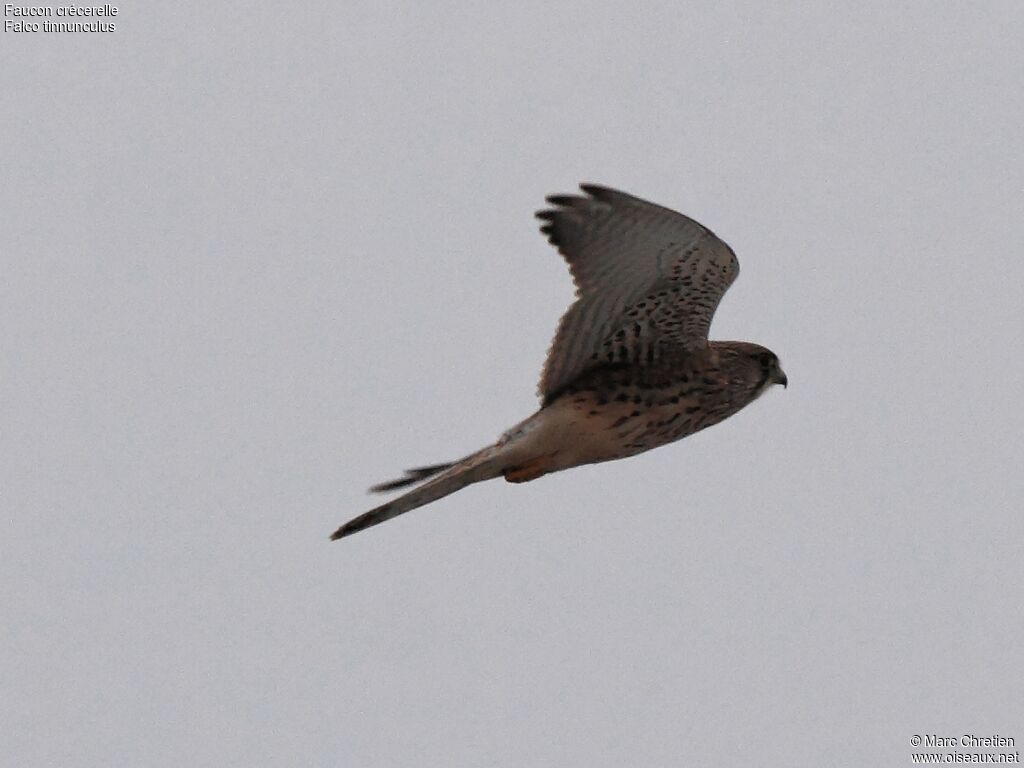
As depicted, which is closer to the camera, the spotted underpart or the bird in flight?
the bird in flight

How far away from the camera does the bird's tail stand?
8586 mm

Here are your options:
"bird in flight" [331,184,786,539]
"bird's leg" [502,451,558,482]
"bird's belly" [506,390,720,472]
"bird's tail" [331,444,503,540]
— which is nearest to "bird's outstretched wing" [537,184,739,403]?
"bird in flight" [331,184,786,539]

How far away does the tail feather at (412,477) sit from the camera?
8.84 m

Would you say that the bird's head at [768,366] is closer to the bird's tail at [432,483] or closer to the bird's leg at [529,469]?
the bird's leg at [529,469]

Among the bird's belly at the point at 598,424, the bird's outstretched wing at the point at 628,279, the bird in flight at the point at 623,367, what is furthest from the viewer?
the bird's belly at the point at 598,424

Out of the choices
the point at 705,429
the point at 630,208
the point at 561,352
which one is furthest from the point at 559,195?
the point at 705,429

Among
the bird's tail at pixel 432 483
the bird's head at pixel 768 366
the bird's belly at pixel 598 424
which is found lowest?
the bird's tail at pixel 432 483

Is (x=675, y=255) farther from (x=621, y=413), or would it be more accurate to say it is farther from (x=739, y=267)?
(x=621, y=413)

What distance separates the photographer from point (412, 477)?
8.90 m

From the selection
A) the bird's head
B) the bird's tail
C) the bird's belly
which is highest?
the bird's head

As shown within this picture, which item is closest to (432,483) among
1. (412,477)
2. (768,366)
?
(412,477)

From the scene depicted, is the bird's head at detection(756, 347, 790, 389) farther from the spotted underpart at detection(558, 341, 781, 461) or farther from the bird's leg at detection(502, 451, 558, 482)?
the bird's leg at detection(502, 451, 558, 482)

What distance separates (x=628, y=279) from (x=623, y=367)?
579 mm

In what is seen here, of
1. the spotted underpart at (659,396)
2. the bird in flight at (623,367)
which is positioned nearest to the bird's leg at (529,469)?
the bird in flight at (623,367)
